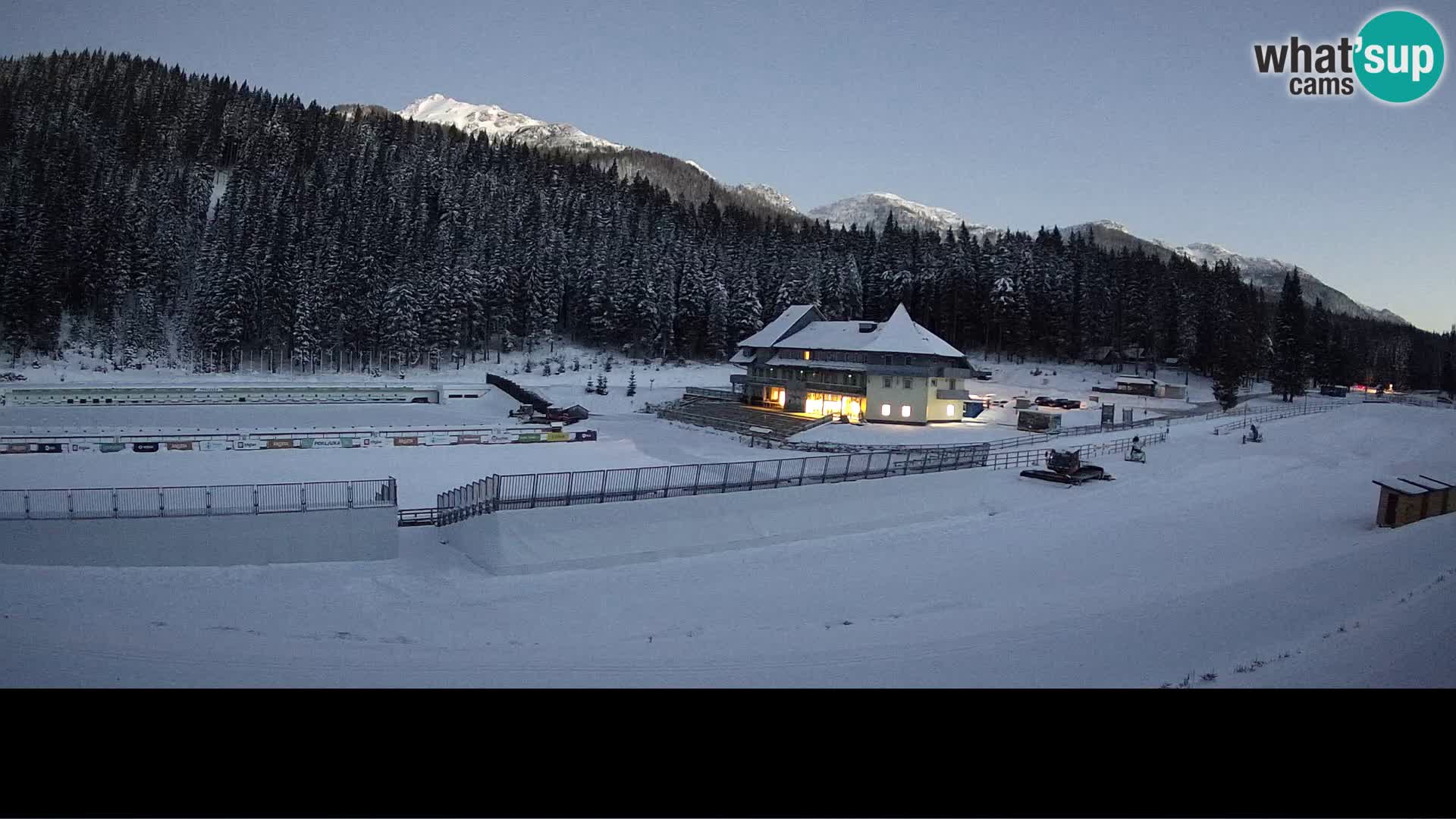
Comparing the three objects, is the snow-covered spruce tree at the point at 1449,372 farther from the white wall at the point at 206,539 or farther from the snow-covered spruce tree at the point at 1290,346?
the white wall at the point at 206,539

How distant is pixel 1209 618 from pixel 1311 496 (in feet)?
47.8

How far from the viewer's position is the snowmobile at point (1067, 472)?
2298 cm

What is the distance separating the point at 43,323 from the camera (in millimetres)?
54250

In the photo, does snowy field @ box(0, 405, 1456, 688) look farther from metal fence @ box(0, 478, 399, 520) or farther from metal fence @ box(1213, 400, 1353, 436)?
metal fence @ box(1213, 400, 1353, 436)

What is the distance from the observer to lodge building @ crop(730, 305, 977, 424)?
38.3 metres

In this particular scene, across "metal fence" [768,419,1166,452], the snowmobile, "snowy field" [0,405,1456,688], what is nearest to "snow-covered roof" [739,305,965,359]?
"metal fence" [768,419,1166,452]

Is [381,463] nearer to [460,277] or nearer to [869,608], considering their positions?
[869,608]

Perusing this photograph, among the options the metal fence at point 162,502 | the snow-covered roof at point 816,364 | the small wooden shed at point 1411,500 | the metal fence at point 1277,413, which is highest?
the snow-covered roof at point 816,364

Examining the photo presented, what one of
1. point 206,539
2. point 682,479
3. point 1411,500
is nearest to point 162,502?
point 206,539

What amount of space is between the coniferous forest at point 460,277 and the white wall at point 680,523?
124 ft

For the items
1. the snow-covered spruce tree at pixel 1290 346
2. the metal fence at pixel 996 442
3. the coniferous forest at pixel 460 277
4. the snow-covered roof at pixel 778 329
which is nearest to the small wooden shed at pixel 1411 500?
the metal fence at pixel 996 442

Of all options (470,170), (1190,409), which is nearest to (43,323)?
(470,170)

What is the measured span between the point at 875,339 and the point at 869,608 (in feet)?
98.4

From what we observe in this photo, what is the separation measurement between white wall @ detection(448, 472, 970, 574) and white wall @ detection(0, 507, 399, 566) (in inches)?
71.8
